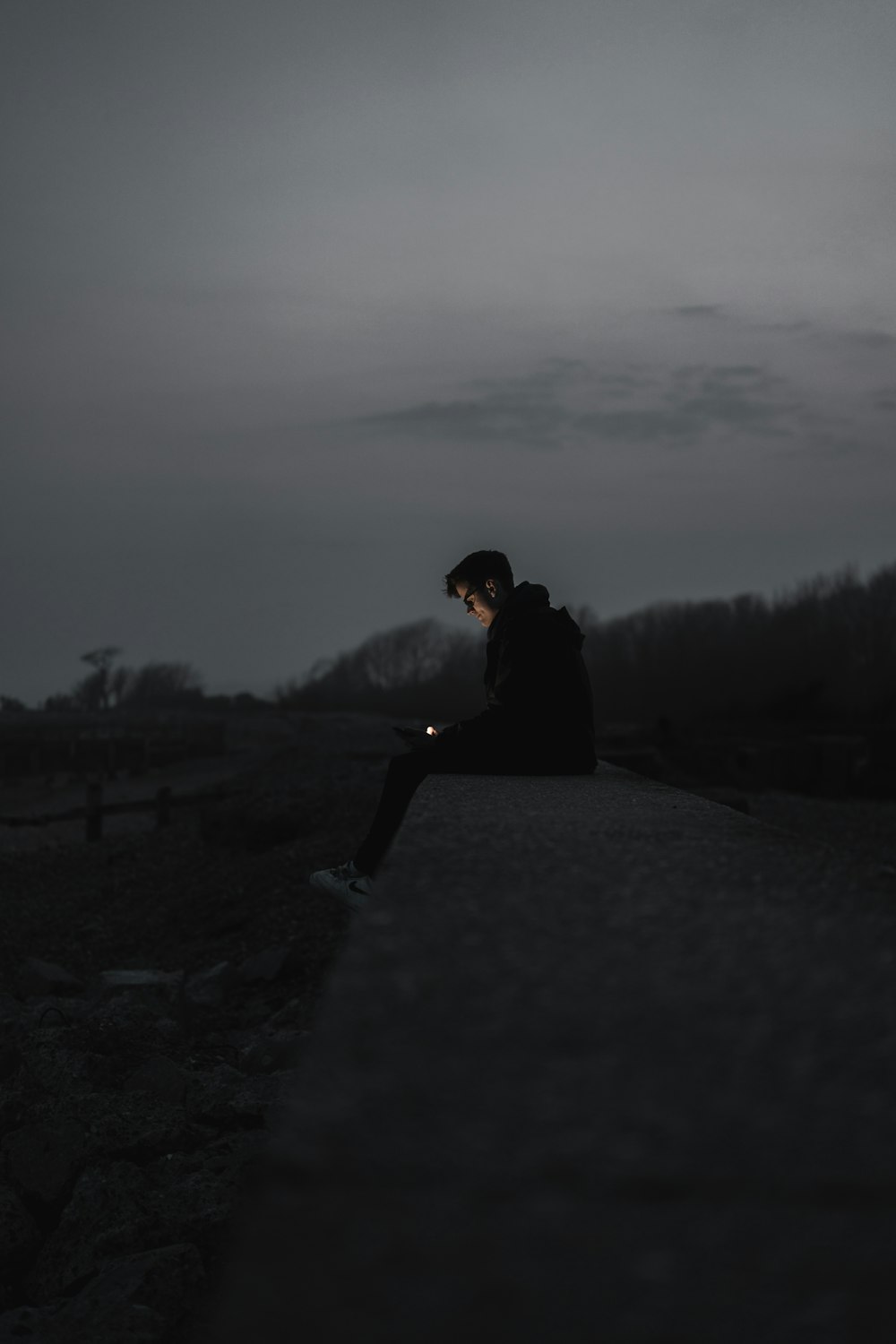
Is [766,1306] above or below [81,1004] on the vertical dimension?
above

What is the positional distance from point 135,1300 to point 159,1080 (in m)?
1.87

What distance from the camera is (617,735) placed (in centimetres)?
2622

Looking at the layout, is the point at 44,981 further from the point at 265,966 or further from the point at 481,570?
the point at 481,570

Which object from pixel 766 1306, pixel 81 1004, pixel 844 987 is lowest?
pixel 81 1004

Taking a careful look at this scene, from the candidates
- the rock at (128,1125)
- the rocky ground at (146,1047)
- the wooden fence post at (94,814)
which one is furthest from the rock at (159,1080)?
the wooden fence post at (94,814)

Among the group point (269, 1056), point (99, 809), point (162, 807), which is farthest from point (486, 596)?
point (162, 807)

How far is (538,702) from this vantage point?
5.83m

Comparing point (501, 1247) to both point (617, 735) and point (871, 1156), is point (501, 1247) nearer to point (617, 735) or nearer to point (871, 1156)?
point (871, 1156)

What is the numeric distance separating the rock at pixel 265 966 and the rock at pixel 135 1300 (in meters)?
5.10

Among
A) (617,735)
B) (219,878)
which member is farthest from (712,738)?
(219,878)

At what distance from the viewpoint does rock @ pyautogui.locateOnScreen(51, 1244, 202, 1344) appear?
323cm

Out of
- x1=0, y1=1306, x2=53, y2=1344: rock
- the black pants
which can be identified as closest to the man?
the black pants

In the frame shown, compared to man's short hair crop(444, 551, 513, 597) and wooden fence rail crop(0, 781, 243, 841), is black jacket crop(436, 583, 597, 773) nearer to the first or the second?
man's short hair crop(444, 551, 513, 597)

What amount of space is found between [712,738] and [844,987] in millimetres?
28719
